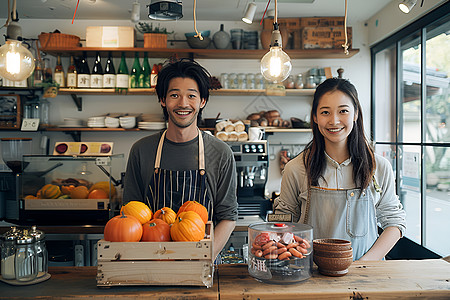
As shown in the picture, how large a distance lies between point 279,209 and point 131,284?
2.85 ft

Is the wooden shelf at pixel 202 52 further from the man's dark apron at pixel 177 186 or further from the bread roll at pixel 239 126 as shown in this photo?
the man's dark apron at pixel 177 186

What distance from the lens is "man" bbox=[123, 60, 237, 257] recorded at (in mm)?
1944

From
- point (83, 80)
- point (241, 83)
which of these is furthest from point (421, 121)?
point (83, 80)

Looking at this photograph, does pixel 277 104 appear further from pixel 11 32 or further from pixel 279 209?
pixel 11 32

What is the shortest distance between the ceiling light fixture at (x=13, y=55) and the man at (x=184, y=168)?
586 millimetres

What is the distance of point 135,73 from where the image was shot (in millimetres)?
4457

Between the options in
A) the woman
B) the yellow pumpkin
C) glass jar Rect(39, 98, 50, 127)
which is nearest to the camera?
the woman

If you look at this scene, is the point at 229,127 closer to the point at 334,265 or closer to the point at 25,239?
the point at 334,265

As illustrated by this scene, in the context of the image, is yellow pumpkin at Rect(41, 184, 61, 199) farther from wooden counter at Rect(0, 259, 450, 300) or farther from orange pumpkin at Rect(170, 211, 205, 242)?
orange pumpkin at Rect(170, 211, 205, 242)

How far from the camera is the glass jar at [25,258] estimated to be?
131 cm

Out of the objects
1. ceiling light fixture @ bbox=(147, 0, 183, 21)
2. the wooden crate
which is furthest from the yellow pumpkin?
the wooden crate

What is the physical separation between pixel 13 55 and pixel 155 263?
1073mm

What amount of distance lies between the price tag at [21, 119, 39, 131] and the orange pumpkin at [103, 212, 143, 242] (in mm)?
3441

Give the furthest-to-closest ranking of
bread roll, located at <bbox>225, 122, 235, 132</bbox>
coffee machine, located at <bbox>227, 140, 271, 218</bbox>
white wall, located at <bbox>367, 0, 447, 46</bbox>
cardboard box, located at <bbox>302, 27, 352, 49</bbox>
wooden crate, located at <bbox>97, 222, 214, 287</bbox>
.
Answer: cardboard box, located at <bbox>302, 27, 352, 49</bbox> → bread roll, located at <bbox>225, 122, 235, 132</bbox> → coffee machine, located at <bbox>227, 140, 271, 218</bbox> → white wall, located at <bbox>367, 0, 447, 46</bbox> → wooden crate, located at <bbox>97, 222, 214, 287</bbox>
